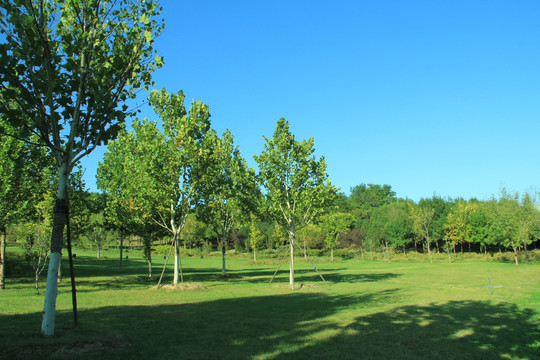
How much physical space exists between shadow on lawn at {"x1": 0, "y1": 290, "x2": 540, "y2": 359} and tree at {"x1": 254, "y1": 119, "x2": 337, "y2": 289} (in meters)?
8.75

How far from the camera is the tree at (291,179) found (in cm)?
2302

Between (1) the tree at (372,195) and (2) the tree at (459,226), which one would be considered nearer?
(2) the tree at (459,226)

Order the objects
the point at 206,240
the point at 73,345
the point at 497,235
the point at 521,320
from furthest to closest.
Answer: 1. the point at 206,240
2. the point at 497,235
3. the point at 521,320
4. the point at 73,345

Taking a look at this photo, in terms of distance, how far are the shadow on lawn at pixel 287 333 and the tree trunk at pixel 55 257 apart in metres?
0.37

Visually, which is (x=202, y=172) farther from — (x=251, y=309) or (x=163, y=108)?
(x=251, y=309)

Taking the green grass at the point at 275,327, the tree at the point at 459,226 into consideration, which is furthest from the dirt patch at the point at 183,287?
the tree at the point at 459,226

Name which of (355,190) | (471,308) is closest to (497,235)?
(471,308)

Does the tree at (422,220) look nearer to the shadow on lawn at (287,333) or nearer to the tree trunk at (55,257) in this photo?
the shadow on lawn at (287,333)

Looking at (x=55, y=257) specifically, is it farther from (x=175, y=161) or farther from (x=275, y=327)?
(x=175, y=161)

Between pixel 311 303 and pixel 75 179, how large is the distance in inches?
777

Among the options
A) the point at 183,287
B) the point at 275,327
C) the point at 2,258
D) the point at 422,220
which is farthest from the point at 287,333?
the point at 422,220

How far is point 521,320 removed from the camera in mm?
12273

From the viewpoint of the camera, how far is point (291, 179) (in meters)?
23.2

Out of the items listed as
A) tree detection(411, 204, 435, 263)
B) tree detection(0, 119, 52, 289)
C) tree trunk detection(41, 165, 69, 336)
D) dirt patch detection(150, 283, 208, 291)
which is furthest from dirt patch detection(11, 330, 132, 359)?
tree detection(411, 204, 435, 263)
